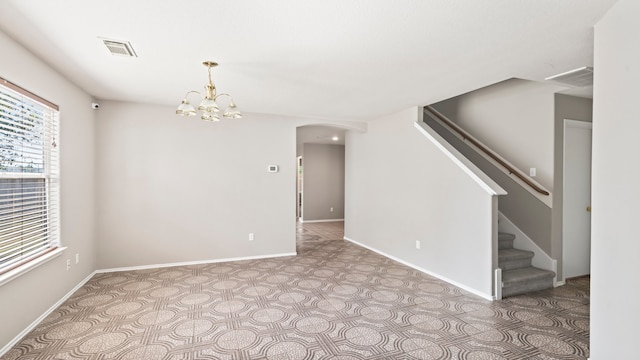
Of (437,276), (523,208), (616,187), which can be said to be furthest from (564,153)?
(616,187)

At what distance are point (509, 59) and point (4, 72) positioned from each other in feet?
14.2

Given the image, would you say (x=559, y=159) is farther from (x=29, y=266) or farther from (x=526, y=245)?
(x=29, y=266)

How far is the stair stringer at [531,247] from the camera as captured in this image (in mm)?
4172

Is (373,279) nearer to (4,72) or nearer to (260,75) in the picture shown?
(260,75)

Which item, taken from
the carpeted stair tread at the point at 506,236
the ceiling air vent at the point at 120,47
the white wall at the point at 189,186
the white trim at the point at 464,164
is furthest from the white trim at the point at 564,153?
the ceiling air vent at the point at 120,47

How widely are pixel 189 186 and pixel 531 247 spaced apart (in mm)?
5251

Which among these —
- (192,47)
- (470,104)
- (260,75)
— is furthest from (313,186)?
(192,47)

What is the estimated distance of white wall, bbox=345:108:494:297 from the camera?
3.93 metres

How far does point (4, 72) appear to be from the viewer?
2.46m

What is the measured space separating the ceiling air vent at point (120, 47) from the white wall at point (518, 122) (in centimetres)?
482

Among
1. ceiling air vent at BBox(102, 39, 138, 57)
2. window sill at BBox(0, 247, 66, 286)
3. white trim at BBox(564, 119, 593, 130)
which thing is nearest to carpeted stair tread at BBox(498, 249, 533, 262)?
white trim at BBox(564, 119, 593, 130)

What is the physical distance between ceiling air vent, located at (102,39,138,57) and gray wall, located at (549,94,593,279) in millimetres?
5002

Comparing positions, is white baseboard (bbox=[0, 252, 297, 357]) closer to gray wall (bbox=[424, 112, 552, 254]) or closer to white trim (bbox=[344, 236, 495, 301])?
white trim (bbox=[344, 236, 495, 301])

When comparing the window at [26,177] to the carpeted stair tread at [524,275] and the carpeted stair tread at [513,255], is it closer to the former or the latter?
the carpeted stair tread at [524,275]
